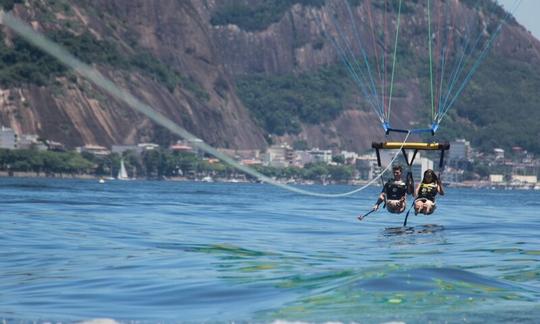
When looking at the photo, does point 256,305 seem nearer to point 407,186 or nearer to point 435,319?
point 435,319

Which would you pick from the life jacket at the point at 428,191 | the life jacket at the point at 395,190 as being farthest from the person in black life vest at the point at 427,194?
the life jacket at the point at 395,190

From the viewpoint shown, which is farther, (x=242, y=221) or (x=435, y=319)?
(x=242, y=221)

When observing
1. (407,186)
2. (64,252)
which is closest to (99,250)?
(64,252)

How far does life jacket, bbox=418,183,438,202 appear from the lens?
126 feet

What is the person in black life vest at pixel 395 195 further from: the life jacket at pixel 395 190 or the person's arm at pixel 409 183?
the person's arm at pixel 409 183

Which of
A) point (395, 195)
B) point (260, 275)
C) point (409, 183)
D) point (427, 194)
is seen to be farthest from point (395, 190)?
point (260, 275)

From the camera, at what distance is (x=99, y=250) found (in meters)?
34.1

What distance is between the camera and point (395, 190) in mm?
38125

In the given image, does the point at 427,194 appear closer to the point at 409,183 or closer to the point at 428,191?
the point at 428,191

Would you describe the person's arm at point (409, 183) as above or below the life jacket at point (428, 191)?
above

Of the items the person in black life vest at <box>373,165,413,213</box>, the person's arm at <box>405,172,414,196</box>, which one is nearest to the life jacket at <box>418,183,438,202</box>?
the person in black life vest at <box>373,165,413,213</box>

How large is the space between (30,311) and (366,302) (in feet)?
22.3

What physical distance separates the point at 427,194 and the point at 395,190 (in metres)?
1.14

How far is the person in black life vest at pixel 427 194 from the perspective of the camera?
3825 centimetres
